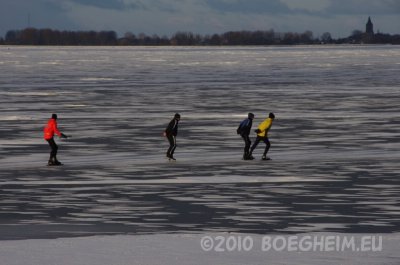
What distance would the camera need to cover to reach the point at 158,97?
4622 cm

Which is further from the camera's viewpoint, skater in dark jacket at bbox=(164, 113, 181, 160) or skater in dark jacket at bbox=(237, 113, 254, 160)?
skater in dark jacket at bbox=(237, 113, 254, 160)

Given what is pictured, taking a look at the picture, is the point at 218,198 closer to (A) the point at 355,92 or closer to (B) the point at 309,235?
(B) the point at 309,235

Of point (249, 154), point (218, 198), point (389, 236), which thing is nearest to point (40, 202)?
point (218, 198)

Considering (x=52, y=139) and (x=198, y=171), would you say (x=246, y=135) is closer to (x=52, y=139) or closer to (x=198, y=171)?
(x=198, y=171)

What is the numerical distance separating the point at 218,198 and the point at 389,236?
426cm

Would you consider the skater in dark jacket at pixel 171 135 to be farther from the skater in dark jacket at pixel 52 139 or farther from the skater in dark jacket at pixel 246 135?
the skater in dark jacket at pixel 52 139

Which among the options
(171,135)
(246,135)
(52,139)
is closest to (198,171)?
(171,135)

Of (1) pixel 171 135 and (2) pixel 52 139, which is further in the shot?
(1) pixel 171 135

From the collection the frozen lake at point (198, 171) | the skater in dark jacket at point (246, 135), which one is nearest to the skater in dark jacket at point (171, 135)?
the frozen lake at point (198, 171)

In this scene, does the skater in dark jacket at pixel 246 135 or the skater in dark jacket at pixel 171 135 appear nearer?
the skater in dark jacket at pixel 171 135

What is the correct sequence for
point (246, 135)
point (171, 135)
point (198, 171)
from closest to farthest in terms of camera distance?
1. point (198, 171)
2. point (171, 135)
3. point (246, 135)

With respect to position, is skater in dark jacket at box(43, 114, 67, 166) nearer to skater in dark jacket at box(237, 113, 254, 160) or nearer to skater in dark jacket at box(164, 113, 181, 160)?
skater in dark jacket at box(164, 113, 181, 160)

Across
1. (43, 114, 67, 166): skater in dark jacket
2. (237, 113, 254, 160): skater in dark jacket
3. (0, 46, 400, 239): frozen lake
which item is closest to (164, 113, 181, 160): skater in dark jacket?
(0, 46, 400, 239): frozen lake

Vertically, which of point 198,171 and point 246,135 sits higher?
point 246,135
